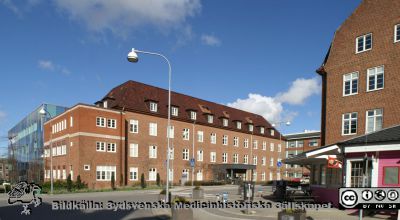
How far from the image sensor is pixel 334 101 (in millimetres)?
24953

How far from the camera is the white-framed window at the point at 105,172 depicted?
39.6 metres

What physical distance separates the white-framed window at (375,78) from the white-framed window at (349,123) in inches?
85.0

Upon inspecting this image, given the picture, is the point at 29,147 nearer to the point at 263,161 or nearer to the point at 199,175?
the point at 199,175

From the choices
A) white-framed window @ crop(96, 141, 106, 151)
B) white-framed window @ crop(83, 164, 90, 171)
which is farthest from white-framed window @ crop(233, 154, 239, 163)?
white-framed window @ crop(83, 164, 90, 171)

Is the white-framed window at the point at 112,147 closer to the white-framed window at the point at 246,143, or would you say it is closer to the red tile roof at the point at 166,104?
the red tile roof at the point at 166,104

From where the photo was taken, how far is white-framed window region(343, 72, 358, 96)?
2361cm

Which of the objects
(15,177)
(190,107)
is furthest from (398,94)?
(15,177)

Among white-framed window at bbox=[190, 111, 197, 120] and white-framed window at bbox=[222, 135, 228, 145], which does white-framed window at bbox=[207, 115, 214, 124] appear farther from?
white-framed window at bbox=[222, 135, 228, 145]

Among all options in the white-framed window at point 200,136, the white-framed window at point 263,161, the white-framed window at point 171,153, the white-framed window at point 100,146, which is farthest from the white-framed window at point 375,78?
the white-framed window at point 263,161

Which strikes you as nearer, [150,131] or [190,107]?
[150,131]

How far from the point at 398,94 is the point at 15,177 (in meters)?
58.7

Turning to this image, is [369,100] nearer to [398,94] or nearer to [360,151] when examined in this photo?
[398,94]

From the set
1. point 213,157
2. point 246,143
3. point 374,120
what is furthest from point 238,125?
point 374,120

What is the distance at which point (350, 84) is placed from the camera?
944 inches
